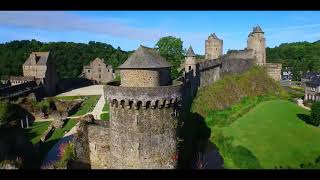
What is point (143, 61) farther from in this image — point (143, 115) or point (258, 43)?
point (258, 43)

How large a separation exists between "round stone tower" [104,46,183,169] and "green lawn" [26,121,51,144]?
566 inches

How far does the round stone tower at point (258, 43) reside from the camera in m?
60.2

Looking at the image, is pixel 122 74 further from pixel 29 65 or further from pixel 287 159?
pixel 29 65

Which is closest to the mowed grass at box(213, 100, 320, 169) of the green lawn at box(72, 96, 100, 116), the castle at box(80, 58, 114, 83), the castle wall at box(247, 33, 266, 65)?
the green lawn at box(72, 96, 100, 116)

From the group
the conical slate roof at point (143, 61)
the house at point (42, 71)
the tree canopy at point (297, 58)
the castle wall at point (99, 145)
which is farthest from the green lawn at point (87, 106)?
the tree canopy at point (297, 58)

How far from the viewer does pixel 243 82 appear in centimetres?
5256

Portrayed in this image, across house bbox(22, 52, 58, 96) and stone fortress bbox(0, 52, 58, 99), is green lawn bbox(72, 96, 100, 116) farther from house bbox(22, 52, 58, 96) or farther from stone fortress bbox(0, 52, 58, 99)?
house bbox(22, 52, 58, 96)

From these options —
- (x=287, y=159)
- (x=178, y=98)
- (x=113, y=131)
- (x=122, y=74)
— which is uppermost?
(x=122, y=74)

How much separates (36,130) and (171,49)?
2017 centimetres

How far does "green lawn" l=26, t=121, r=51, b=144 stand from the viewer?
31384 mm

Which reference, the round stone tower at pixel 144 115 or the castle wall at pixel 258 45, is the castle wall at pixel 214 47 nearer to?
the castle wall at pixel 258 45

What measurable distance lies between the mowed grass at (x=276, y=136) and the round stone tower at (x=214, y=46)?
1747 centimetres
